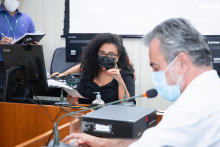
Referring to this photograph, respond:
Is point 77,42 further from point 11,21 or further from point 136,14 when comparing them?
point 136,14

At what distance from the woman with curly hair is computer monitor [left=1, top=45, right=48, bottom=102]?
1.23 ft

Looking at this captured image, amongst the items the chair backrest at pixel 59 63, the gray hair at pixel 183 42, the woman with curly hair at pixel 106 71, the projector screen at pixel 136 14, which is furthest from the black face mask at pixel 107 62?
the projector screen at pixel 136 14

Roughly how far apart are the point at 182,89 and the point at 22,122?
1.12m

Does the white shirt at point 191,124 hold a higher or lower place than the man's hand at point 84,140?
higher

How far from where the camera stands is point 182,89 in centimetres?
86

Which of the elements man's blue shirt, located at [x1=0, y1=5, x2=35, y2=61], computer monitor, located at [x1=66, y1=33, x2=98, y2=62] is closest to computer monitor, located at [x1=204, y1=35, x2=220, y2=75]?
computer monitor, located at [x1=66, y1=33, x2=98, y2=62]

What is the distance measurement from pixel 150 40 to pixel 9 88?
118 cm

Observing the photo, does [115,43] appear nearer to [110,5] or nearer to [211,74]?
[211,74]

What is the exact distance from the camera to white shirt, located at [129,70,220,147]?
651mm

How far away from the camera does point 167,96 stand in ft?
3.09

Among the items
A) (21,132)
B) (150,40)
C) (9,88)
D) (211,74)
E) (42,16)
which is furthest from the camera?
(42,16)

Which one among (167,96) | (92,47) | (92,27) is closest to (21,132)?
(92,47)

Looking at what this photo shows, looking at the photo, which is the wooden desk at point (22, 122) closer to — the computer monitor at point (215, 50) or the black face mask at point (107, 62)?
the black face mask at point (107, 62)

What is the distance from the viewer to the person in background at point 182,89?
2.15ft
